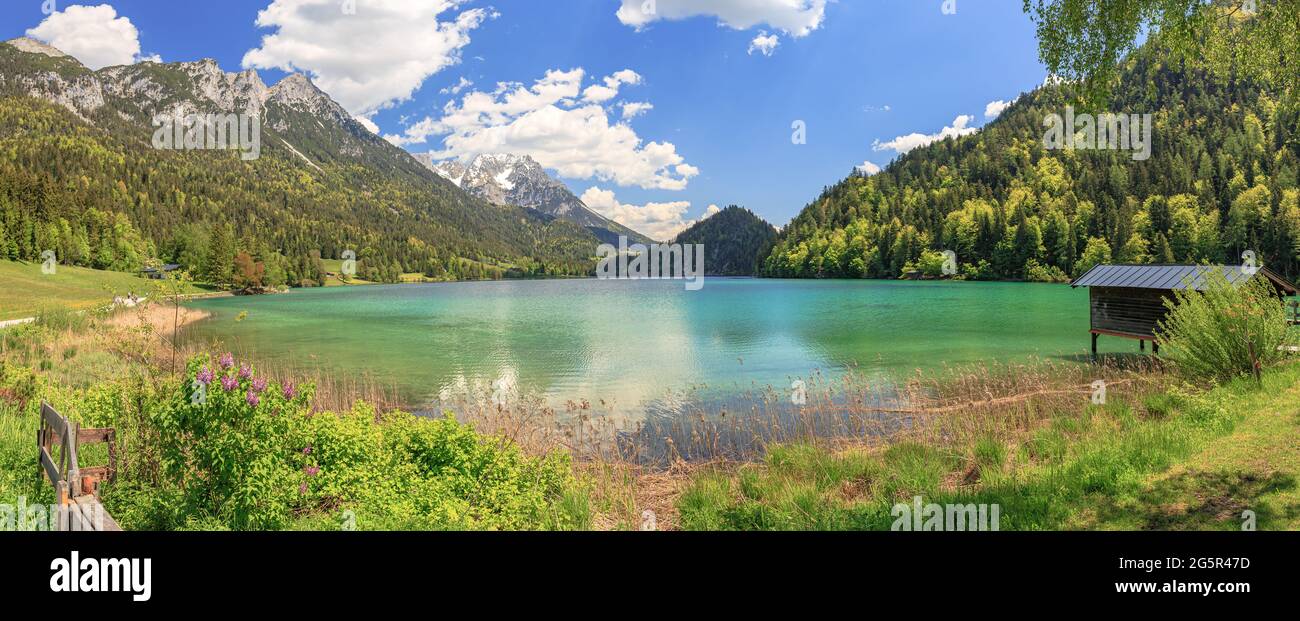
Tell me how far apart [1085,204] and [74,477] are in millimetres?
156839

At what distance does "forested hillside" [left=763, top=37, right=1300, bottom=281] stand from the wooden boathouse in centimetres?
7501

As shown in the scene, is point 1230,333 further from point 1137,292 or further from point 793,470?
point 1137,292

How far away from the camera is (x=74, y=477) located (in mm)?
5480

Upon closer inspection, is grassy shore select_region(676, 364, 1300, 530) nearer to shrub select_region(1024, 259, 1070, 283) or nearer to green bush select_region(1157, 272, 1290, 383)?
green bush select_region(1157, 272, 1290, 383)

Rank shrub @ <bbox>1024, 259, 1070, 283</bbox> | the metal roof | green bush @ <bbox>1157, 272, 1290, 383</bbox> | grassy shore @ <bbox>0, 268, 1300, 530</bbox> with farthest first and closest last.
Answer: shrub @ <bbox>1024, 259, 1070, 283</bbox>
the metal roof
green bush @ <bbox>1157, 272, 1290, 383</bbox>
grassy shore @ <bbox>0, 268, 1300, 530</bbox>

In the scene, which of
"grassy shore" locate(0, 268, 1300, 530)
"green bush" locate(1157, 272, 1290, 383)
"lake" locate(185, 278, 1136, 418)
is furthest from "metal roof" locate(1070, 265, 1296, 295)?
"grassy shore" locate(0, 268, 1300, 530)

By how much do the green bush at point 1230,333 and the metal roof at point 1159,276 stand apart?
182 inches

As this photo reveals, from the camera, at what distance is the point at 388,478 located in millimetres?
7367

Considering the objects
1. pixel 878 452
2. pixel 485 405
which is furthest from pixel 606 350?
pixel 878 452

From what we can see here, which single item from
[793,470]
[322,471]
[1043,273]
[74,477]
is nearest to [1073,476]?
[793,470]

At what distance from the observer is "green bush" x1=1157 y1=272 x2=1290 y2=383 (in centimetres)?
1348

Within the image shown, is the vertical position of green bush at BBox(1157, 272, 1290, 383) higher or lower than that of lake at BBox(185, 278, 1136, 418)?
higher

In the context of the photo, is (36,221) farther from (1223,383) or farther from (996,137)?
(996,137)

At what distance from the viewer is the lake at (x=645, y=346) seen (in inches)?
879
